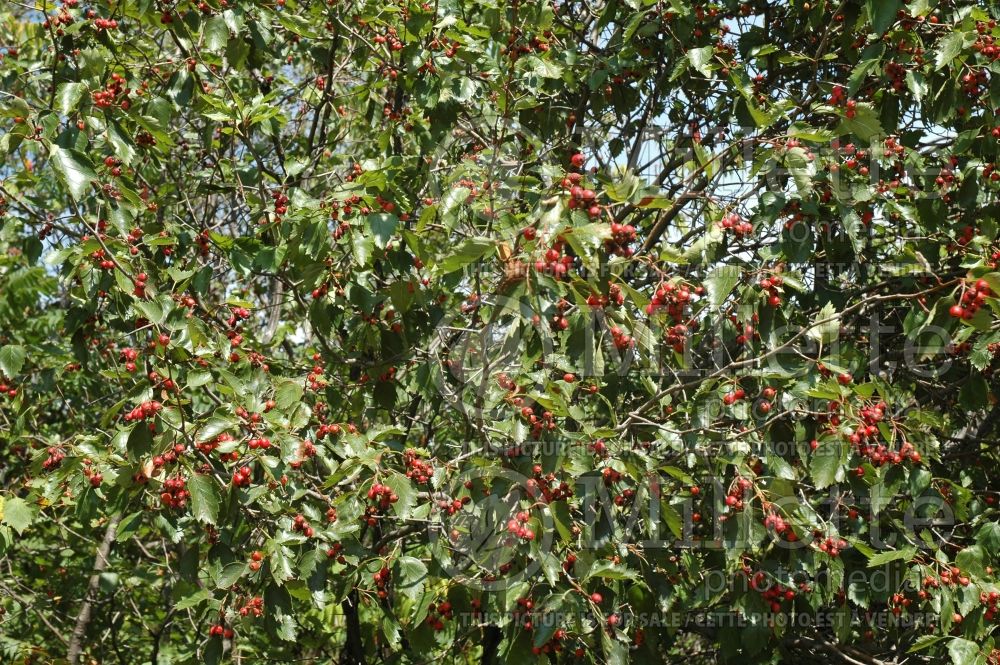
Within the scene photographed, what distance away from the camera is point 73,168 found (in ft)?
9.06

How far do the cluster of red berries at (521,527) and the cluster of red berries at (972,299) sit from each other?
1.38 metres

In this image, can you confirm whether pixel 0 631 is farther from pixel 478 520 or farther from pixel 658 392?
pixel 658 392

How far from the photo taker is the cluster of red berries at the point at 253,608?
3102mm

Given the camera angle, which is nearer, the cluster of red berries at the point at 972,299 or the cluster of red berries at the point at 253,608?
the cluster of red berries at the point at 972,299

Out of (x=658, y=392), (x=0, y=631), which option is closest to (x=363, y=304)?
(x=658, y=392)

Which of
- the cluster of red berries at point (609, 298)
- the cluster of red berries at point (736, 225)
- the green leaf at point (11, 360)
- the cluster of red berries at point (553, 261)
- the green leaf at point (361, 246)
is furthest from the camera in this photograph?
the green leaf at point (11, 360)

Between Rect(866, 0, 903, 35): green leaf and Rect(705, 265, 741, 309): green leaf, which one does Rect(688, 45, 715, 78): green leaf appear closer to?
Rect(866, 0, 903, 35): green leaf

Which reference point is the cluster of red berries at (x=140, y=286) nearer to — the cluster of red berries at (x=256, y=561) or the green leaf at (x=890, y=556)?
the cluster of red berries at (x=256, y=561)

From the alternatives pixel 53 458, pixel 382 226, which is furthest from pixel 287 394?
pixel 53 458

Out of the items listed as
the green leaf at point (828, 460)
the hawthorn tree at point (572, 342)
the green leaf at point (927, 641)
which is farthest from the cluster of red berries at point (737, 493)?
the green leaf at point (927, 641)

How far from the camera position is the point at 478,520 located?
2986mm

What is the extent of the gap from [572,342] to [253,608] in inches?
60.7

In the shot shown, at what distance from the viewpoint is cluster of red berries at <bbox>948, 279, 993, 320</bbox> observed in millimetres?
2539

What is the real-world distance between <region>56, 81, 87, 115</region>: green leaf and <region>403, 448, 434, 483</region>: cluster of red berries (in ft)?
5.12
